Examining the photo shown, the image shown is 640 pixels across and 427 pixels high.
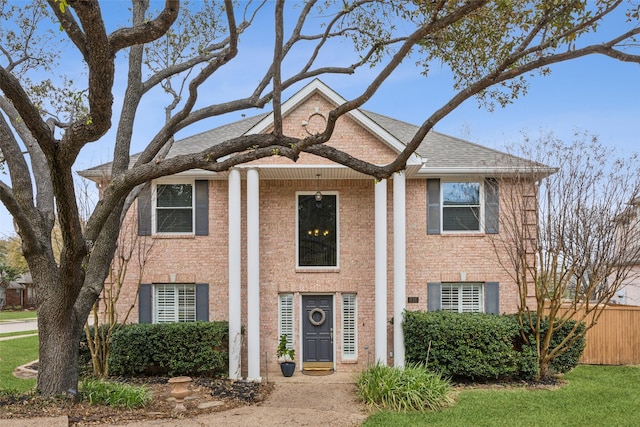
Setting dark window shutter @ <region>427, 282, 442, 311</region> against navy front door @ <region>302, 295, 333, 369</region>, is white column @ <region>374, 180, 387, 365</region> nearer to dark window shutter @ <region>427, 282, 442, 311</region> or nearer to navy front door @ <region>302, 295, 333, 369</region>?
navy front door @ <region>302, 295, 333, 369</region>

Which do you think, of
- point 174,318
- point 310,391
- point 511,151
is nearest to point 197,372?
point 174,318

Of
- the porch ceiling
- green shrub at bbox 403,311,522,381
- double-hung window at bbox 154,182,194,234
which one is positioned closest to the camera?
green shrub at bbox 403,311,522,381

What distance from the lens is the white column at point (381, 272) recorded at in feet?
40.7

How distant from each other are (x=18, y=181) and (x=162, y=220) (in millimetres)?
5731

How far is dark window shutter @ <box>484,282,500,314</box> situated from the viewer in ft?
45.2

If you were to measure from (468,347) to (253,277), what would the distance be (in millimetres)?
5259

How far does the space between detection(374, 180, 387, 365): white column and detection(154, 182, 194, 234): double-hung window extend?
5.05m

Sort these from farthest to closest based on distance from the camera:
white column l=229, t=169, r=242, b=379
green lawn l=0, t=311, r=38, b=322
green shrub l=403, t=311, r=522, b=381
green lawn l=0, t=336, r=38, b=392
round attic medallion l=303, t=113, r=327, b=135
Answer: green lawn l=0, t=311, r=38, b=322
round attic medallion l=303, t=113, r=327, b=135
white column l=229, t=169, r=242, b=379
green shrub l=403, t=311, r=522, b=381
green lawn l=0, t=336, r=38, b=392

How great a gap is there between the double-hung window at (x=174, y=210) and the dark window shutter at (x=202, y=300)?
60.7 inches

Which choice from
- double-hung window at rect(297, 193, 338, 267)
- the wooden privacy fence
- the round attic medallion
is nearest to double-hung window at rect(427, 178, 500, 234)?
double-hung window at rect(297, 193, 338, 267)

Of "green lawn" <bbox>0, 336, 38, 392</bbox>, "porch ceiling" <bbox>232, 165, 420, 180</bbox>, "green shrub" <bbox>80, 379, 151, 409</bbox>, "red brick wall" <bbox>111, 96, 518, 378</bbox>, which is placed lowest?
"green lawn" <bbox>0, 336, 38, 392</bbox>

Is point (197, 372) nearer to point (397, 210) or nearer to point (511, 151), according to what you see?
point (397, 210)

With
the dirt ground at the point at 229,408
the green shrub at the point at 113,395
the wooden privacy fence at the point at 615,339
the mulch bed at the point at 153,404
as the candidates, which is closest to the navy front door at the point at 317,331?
the dirt ground at the point at 229,408

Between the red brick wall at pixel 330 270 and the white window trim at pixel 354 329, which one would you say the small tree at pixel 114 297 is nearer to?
the red brick wall at pixel 330 270
